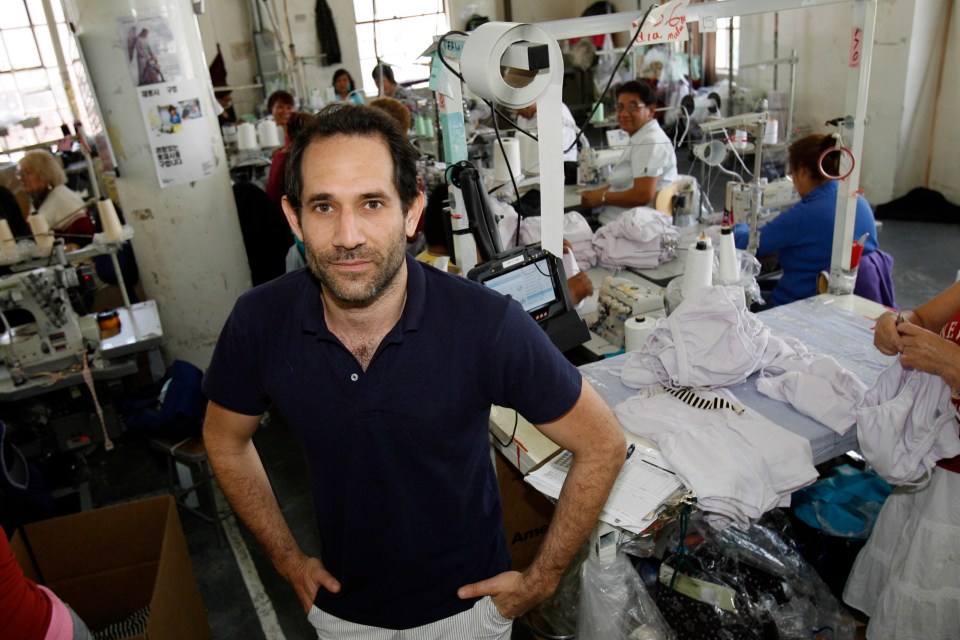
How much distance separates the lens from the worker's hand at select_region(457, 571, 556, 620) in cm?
157

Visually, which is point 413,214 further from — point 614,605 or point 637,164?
point 637,164

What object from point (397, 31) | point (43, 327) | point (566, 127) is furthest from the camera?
point (397, 31)

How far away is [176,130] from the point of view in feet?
12.2

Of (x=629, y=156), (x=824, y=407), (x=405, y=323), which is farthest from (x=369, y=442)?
(x=629, y=156)

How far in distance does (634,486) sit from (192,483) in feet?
7.95

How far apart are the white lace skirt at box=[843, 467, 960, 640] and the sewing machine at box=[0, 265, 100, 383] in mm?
3038

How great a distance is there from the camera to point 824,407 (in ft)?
6.53

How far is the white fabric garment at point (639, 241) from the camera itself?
3543 millimetres

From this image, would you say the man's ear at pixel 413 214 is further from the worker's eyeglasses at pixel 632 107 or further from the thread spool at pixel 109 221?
the worker's eyeglasses at pixel 632 107

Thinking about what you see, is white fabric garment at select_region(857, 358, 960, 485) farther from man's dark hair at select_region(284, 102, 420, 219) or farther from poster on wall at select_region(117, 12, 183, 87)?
poster on wall at select_region(117, 12, 183, 87)

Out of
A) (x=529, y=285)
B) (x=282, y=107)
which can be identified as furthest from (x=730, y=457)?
(x=282, y=107)

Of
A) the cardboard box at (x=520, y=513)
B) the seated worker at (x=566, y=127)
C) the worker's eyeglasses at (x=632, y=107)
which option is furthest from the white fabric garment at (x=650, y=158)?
the cardboard box at (x=520, y=513)

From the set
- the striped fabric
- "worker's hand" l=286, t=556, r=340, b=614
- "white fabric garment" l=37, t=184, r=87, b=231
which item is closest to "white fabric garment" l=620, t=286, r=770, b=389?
the striped fabric

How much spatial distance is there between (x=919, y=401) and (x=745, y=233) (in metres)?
1.59
